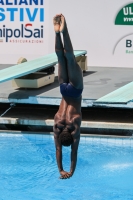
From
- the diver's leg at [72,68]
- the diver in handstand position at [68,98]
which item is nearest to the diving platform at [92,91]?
the diver in handstand position at [68,98]

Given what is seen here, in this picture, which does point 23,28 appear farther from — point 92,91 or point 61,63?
point 61,63

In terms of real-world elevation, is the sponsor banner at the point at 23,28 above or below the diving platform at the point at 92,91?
above

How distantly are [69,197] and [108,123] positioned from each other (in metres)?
2.38

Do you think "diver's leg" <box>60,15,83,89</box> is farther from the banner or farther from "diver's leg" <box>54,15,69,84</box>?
the banner

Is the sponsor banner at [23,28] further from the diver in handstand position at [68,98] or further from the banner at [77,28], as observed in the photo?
the diver in handstand position at [68,98]

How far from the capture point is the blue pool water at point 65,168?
9.26 m

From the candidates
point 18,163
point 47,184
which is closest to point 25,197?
point 47,184

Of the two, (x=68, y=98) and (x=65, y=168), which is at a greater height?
(x=68, y=98)

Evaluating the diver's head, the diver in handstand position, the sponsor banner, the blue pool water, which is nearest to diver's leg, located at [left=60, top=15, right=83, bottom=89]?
the diver in handstand position

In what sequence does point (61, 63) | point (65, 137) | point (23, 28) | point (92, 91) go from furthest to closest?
point (23, 28) < point (92, 91) < point (61, 63) < point (65, 137)

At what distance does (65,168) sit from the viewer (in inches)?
398

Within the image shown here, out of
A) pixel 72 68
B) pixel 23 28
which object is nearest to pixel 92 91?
pixel 23 28

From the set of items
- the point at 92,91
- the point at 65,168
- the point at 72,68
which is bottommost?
the point at 65,168

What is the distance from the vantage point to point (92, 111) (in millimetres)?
12477
